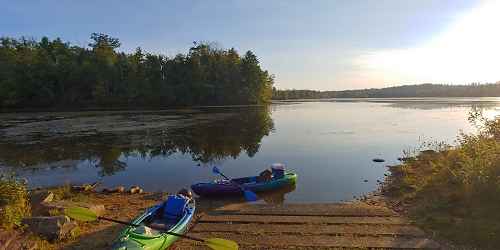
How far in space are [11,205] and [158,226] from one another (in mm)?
3046

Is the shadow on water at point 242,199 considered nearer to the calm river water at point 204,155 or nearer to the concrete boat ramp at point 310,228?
the calm river water at point 204,155

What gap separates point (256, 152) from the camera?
21.6 m

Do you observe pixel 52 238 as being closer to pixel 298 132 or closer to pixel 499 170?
pixel 499 170

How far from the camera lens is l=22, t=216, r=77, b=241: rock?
7.44 metres

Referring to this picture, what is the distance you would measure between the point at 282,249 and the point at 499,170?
18.4 feet

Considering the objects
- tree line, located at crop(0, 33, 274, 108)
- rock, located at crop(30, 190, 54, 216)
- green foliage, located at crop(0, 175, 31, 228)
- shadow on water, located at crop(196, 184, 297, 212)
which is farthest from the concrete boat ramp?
tree line, located at crop(0, 33, 274, 108)

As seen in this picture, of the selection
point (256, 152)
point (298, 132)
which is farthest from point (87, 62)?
point (256, 152)

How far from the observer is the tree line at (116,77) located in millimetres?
75188

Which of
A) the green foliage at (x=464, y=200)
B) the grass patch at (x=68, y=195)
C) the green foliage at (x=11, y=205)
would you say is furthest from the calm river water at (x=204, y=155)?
the green foliage at (x=11, y=205)

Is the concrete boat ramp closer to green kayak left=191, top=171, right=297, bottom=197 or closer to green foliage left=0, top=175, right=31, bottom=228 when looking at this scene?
green kayak left=191, top=171, right=297, bottom=197

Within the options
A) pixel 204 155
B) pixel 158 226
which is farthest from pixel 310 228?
pixel 204 155

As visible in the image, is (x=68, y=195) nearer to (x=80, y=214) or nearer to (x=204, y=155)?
(x=80, y=214)

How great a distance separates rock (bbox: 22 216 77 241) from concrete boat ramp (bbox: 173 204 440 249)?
2475 mm

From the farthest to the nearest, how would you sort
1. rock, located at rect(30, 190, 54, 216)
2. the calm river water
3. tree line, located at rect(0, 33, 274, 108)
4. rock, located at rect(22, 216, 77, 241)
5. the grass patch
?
1. tree line, located at rect(0, 33, 274, 108)
2. the calm river water
3. the grass patch
4. rock, located at rect(30, 190, 54, 216)
5. rock, located at rect(22, 216, 77, 241)
